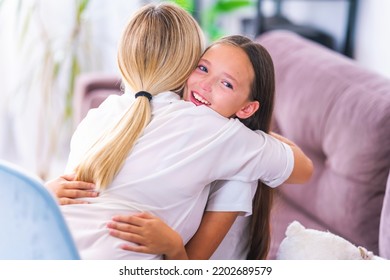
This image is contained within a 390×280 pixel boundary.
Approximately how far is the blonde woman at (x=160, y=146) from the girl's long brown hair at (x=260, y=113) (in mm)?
26

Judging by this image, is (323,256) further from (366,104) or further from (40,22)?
(40,22)

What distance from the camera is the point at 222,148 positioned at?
1.12 m

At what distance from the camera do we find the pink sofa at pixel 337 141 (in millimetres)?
1633

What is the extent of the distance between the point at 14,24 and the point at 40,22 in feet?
0.38

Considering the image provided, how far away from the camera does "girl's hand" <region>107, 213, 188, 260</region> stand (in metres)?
1.05

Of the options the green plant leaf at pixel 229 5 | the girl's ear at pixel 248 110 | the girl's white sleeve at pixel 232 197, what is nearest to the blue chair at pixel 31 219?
the girl's white sleeve at pixel 232 197

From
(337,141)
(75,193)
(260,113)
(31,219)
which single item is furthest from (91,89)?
(31,219)

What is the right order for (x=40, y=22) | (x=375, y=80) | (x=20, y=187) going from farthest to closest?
(x=40, y=22)
(x=375, y=80)
(x=20, y=187)

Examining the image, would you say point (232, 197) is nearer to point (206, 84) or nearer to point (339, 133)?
point (206, 84)

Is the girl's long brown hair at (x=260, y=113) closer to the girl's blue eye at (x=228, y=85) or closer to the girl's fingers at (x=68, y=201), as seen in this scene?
the girl's blue eye at (x=228, y=85)

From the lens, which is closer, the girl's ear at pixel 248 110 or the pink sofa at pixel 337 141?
the girl's ear at pixel 248 110
